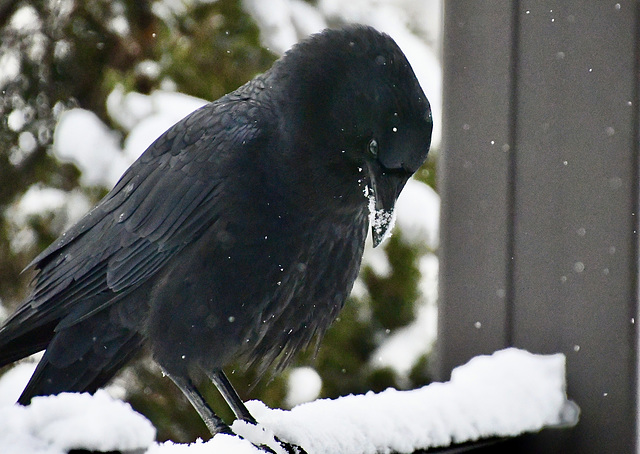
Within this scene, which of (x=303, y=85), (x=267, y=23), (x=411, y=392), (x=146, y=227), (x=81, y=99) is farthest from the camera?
(x=81, y=99)

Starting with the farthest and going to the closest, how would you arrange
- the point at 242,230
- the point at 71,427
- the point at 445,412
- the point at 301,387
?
the point at 301,387 → the point at 242,230 → the point at 445,412 → the point at 71,427

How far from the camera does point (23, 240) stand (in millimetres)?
4605

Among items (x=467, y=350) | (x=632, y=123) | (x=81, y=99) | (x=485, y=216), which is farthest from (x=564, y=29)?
(x=81, y=99)

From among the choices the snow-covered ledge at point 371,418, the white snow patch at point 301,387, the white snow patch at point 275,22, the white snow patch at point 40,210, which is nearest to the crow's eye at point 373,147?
the snow-covered ledge at point 371,418

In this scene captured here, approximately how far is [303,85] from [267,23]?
2.48 metres

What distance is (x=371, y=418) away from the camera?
1.69 metres

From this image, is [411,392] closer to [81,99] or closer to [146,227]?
[146,227]

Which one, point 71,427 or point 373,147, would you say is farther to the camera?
point 373,147

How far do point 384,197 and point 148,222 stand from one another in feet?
2.22

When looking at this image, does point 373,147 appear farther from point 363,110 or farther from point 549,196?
point 549,196

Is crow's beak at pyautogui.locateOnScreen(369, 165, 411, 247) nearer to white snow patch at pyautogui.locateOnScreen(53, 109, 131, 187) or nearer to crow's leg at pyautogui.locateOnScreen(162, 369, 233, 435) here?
crow's leg at pyautogui.locateOnScreen(162, 369, 233, 435)

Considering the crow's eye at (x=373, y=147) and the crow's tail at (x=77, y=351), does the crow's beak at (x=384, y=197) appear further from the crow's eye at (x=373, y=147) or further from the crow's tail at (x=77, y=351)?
the crow's tail at (x=77, y=351)

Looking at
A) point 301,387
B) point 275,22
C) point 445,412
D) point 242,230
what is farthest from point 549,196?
point 275,22

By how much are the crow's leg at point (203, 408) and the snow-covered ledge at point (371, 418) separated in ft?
0.70
